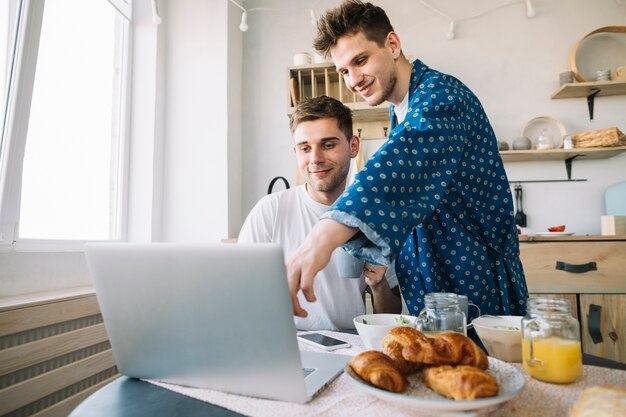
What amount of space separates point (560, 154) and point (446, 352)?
2.31 meters

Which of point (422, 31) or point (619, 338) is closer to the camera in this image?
point (619, 338)

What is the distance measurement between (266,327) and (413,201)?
0.36 m

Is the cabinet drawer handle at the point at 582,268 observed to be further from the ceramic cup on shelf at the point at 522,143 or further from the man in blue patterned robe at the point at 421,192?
the man in blue patterned robe at the point at 421,192

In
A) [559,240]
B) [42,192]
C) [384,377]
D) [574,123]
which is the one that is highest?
[574,123]

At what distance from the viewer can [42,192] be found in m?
1.71

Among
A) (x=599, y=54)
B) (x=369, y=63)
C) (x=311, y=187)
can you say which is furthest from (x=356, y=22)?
(x=599, y=54)

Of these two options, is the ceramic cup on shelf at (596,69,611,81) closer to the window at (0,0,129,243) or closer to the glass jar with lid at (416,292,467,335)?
the glass jar with lid at (416,292,467,335)

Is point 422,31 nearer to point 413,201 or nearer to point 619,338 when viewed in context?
A: point 619,338

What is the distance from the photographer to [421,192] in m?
0.71

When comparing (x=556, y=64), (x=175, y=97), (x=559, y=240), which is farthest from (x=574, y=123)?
(x=175, y=97)

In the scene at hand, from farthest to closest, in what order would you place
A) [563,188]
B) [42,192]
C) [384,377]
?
[563,188]
[42,192]
[384,377]

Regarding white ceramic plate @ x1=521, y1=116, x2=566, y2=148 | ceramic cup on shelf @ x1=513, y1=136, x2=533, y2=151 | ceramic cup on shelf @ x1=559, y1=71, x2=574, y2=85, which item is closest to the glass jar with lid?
ceramic cup on shelf @ x1=513, y1=136, x2=533, y2=151

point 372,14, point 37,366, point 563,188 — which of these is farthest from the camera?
point 563,188

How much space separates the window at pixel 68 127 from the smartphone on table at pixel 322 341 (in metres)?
1.30
